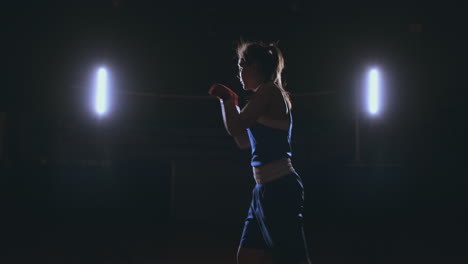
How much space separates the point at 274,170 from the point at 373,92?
441 cm

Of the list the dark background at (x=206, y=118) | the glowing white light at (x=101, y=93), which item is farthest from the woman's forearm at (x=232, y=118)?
the glowing white light at (x=101, y=93)

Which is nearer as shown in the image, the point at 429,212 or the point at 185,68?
the point at 429,212

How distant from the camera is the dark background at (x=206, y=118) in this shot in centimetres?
477

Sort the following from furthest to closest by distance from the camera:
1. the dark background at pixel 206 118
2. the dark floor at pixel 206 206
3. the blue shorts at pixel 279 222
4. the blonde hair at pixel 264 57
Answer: the dark background at pixel 206 118 → the dark floor at pixel 206 206 → the blonde hair at pixel 264 57 → the blue shorts at pixel 279 222

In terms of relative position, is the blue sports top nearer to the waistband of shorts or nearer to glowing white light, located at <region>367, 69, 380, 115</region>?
the waistband of shorts

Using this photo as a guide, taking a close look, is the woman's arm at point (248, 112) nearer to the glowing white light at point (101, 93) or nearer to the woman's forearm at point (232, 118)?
the woman's forearm at point (232, 118)

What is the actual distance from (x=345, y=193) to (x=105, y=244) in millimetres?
2781

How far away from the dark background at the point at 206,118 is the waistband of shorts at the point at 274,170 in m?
2.76

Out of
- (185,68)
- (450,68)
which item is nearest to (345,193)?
(450,68)

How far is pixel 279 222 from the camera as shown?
1.33 metres

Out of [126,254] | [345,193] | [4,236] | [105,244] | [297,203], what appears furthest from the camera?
[345,193]

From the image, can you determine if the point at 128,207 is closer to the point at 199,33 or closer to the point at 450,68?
the point at 199,33

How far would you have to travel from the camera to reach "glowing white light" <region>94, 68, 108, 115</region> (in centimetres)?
528

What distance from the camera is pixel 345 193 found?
4.96 metres
